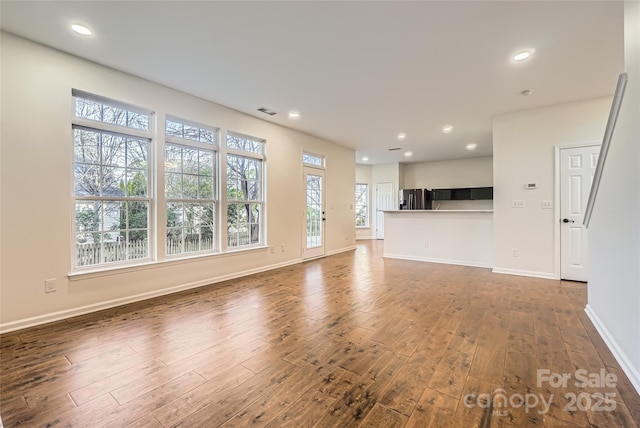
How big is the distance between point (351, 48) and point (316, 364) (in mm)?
2841

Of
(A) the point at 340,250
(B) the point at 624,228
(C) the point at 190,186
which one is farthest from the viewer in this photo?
(A) the point at 340,250

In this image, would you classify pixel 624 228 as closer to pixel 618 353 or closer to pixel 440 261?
pixel 618 353

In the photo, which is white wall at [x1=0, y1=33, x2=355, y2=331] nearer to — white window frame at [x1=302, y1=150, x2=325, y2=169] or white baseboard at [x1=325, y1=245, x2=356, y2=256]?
white window frame at [x1=302, y1=150, x2=325, y2=169]

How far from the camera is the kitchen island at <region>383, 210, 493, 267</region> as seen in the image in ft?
17.2

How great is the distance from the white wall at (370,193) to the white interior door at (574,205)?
6149 mm

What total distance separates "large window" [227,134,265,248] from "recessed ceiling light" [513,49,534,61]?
374 cm

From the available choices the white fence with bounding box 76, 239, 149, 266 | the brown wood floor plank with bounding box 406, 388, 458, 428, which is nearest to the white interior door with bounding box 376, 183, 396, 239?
the white fence with bounding box 76, 239, 149, 266

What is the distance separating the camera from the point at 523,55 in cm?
287

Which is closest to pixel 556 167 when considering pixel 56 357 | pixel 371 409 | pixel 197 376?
pixel 371 409

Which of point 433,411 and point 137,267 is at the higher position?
point 137,267

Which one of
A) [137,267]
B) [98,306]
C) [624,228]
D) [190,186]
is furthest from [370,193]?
[98,306]

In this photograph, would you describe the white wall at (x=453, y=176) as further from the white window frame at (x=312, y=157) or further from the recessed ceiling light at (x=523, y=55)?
the recessed ceiling light at (x=523, y=55)

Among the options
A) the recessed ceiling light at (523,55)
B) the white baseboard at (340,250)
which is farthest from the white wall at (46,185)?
the recessed ceiling light at (523,55)

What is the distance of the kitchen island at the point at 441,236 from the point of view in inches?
206
